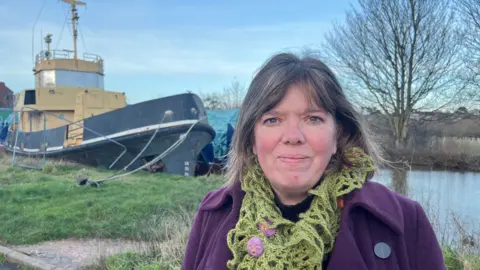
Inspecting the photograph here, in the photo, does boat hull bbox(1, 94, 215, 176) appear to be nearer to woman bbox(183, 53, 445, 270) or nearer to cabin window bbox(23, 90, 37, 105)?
cabin window bbox(23, 90, 37, 105)

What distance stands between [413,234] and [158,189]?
7.19 meters

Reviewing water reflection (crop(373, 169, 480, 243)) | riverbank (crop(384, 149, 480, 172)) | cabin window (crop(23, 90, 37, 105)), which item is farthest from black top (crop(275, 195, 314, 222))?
cabin window (crop(23, 90, 37, 105))

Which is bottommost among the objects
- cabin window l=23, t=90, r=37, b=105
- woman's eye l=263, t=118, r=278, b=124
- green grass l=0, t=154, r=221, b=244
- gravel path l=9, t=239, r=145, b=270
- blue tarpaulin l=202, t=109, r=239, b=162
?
gravel path l=9, t=239, r=145, b=270

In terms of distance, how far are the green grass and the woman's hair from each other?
11.3 feet

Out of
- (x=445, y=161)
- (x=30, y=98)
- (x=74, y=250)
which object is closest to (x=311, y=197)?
(x=74, y=250)

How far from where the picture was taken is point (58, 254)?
15.4 feet

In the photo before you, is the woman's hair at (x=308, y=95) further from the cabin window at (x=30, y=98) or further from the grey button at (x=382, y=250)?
the cabin window at (x=30, y=98)

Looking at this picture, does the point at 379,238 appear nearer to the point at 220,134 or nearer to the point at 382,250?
the point at 382,250

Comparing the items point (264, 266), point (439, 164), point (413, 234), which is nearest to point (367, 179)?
point (413, 234)

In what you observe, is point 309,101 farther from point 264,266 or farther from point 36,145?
point 36,145

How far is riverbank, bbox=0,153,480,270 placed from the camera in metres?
4.11

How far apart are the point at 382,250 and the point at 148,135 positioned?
32.0 ft

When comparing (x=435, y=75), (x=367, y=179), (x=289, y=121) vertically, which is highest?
(x=435, y=75)

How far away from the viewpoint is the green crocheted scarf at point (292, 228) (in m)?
1.41
